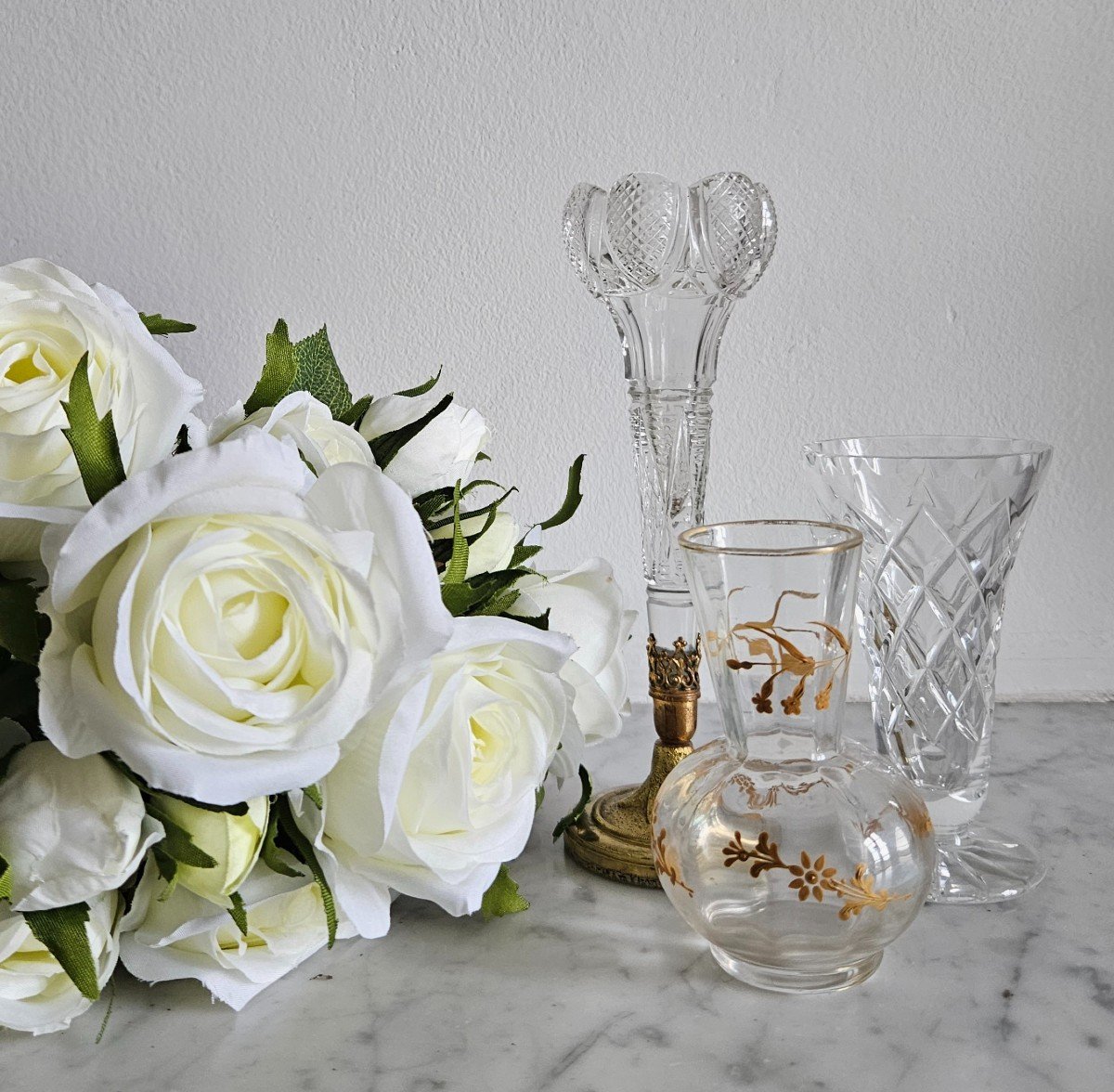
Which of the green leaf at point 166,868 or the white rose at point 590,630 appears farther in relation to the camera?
the white rose at point 590,630

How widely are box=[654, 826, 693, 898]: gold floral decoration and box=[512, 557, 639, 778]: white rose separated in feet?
0.38

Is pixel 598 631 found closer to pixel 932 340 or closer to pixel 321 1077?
pixel 321 1077

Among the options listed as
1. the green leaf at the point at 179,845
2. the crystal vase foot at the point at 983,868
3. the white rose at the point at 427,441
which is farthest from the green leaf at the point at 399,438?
the crystal vase foot at the point at 983,868

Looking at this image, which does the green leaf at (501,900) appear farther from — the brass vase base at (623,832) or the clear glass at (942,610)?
the clear glass at (942,610)

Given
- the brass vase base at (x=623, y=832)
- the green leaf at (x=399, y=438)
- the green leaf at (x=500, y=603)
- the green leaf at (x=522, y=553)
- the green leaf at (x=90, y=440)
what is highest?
the green leaf at (x=90, y=440)

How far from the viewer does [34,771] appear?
45cm

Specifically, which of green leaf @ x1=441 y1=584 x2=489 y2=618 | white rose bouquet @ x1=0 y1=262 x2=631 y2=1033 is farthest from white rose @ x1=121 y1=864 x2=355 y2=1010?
green leaf @ x1=441 y1=584 x2=489 y2=618

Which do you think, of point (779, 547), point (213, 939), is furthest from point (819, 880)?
point (213, 939)

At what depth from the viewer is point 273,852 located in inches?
18.9

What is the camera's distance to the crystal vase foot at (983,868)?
0.56m

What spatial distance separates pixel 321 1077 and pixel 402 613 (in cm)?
18

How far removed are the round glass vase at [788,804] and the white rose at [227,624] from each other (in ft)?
0.44

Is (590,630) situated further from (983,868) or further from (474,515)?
(983,868)

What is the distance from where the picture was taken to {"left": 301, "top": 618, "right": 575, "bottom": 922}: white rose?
47 cm
